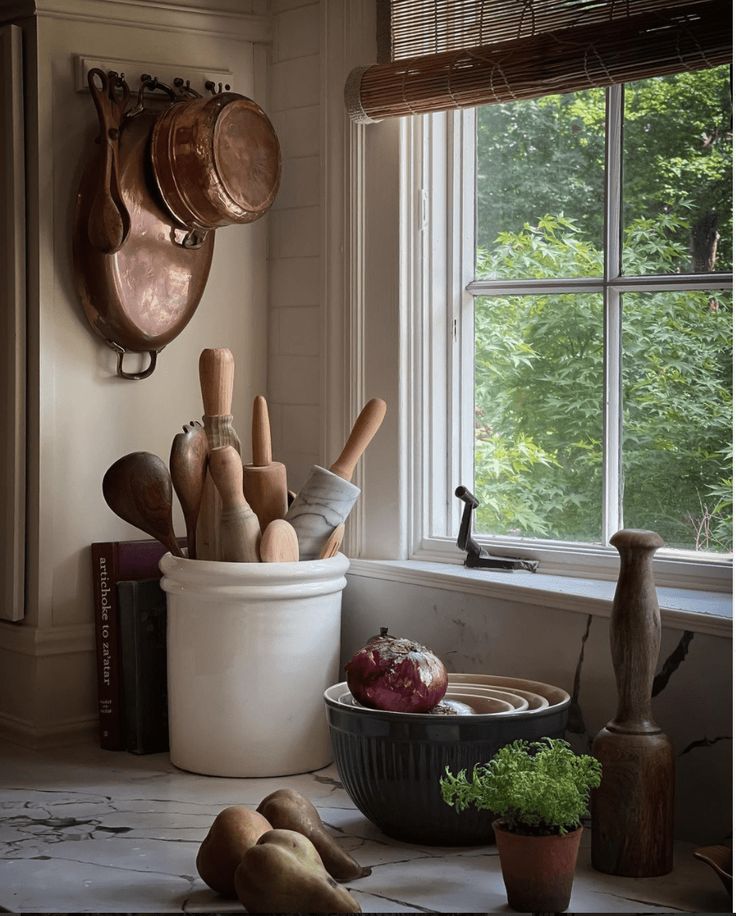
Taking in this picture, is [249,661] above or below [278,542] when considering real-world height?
below

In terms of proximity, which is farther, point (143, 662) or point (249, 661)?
point (143, 662)

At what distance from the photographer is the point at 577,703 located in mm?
2115

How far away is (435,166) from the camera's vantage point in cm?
252

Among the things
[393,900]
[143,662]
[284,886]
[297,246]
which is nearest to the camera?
[284,886]

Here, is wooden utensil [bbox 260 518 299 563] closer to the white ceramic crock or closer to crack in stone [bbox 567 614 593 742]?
the white ceramic crock

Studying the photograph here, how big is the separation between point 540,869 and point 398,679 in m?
0.37

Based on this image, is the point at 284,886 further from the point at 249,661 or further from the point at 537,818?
the point at 249,661

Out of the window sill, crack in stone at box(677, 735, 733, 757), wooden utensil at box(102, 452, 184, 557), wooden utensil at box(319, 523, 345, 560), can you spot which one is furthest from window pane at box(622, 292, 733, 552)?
wooden utensil at box(102, 452, 184, 557)

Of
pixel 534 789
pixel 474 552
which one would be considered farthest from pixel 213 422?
pixel 534 789

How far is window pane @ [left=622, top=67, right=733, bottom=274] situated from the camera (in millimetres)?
2145

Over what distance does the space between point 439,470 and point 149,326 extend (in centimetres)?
67

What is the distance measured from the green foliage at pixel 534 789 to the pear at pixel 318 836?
177 mm

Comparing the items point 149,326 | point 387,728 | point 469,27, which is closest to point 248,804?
point 387,728

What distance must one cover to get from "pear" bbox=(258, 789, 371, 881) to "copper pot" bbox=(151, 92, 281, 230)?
1232 mm
